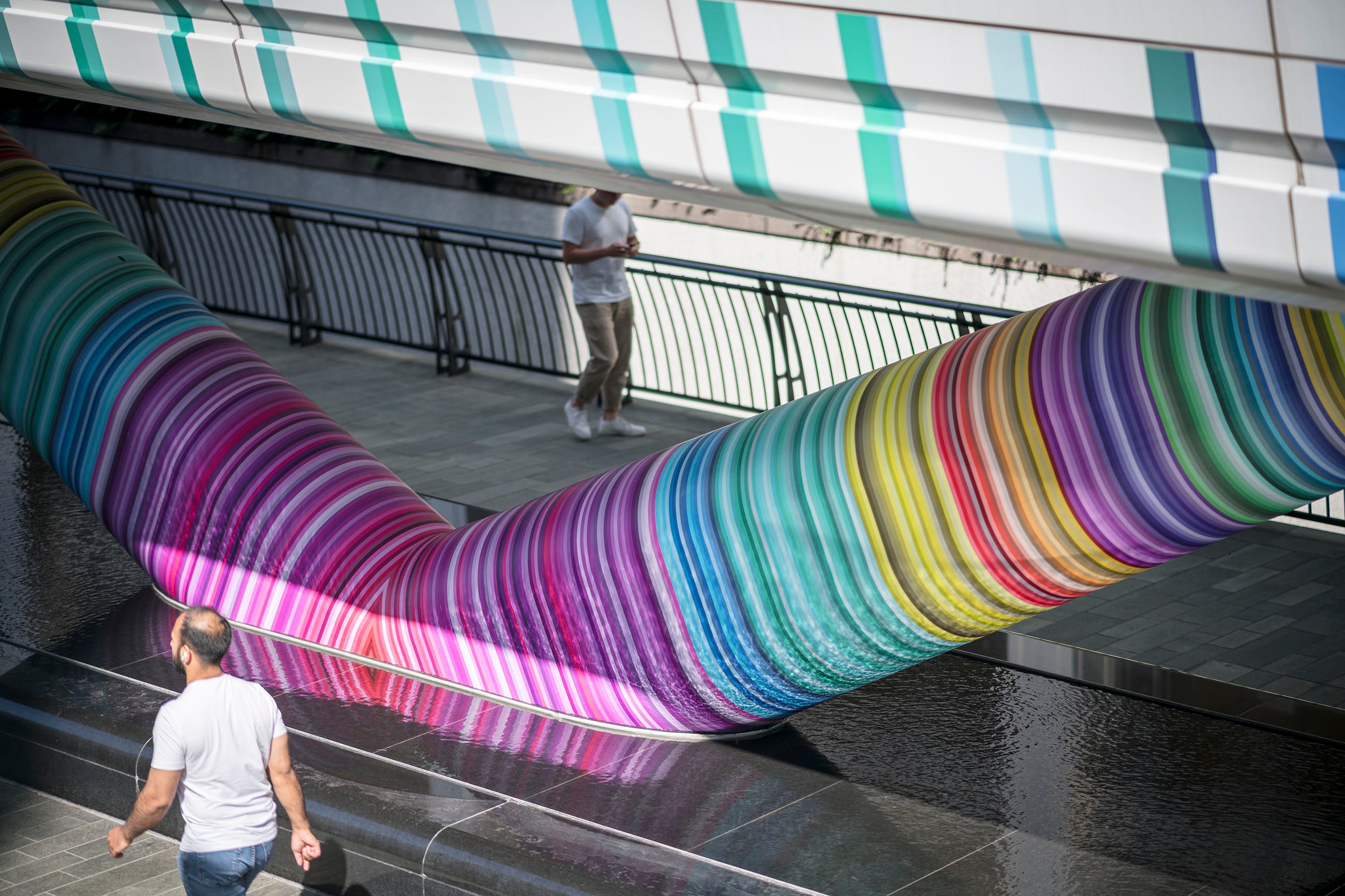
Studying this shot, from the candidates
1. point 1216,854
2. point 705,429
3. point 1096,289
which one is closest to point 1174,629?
point 1216,854

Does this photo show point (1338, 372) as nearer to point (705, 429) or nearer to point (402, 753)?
point (402, 753)

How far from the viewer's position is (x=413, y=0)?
394cm

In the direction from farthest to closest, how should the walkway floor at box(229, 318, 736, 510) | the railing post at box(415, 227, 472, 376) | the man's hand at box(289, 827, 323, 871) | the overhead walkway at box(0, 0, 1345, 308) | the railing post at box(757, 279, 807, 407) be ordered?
the railing post at box(415, 227, 472, 376), the railing post at box(757, 279, 807, 407), the walkway floor at box(229, 318, 736, 510), the man's hand at box(289, 827, 323, 871), the overhead walkway at box(0, 0, 1345, 308)

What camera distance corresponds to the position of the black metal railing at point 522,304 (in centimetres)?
1219

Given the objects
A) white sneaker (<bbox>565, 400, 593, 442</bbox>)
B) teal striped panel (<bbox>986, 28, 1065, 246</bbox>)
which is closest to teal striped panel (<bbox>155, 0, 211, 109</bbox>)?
teal striped panel (<bbox>986, 28, 1065, 246</bbox>)

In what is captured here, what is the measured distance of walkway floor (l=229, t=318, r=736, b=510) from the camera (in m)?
10.6

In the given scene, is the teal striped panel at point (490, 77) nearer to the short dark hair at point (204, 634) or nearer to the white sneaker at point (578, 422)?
the short dark hair at point (204, 634)

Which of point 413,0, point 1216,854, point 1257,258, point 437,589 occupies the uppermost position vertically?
point 413,0

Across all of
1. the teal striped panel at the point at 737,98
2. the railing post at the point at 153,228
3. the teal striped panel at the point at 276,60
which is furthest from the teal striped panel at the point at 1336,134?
the railing post at the point at 153,228

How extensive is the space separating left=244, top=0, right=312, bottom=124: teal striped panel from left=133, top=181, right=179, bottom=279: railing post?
12966 mm

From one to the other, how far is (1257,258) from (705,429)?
29.6 ft

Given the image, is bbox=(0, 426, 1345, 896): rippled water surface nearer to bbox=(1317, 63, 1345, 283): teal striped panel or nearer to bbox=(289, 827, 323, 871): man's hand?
bbox=(289, 827, 323, 871): man's hand

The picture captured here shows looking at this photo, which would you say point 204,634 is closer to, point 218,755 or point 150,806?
point 218,755

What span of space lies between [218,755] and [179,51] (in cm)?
206
